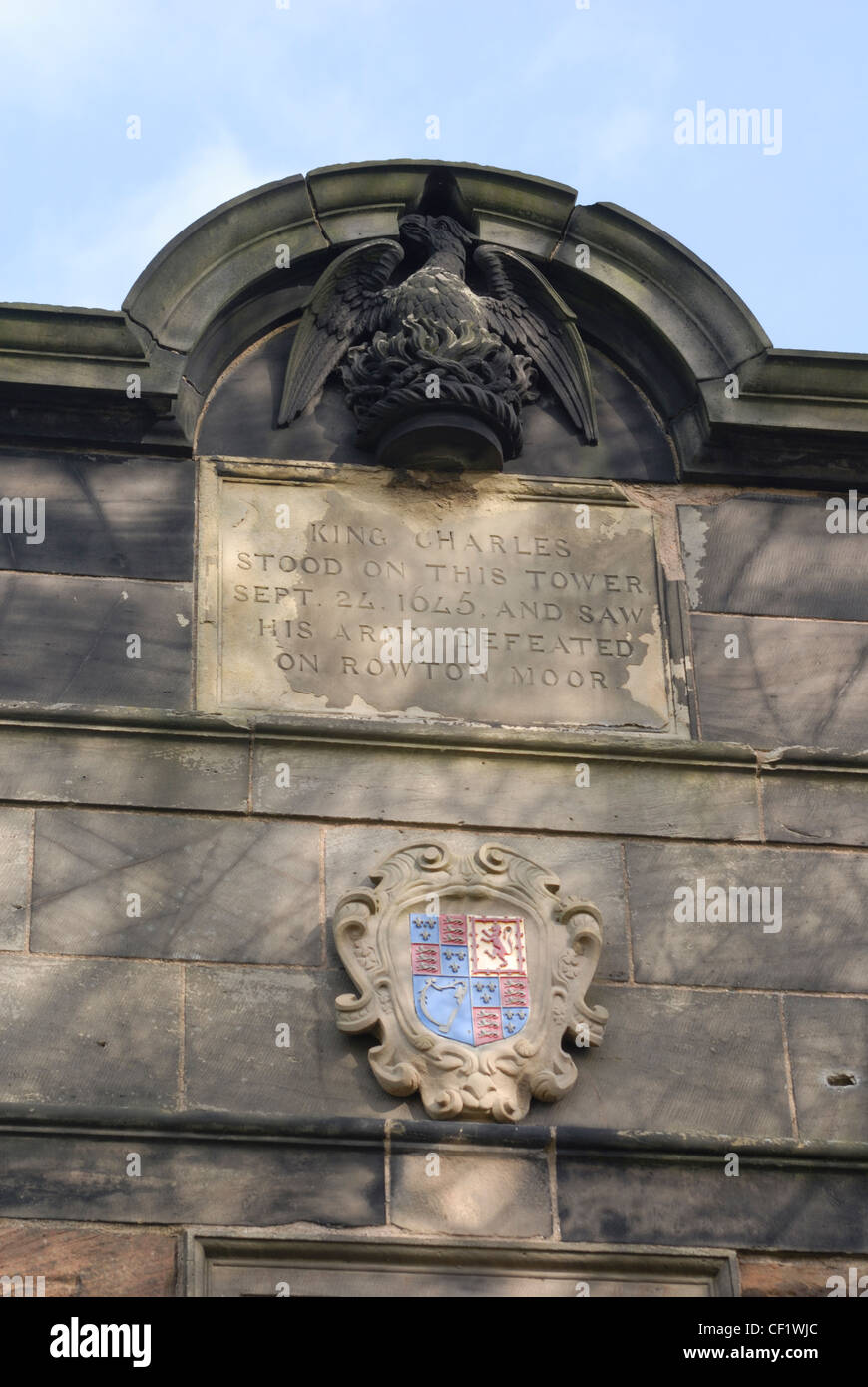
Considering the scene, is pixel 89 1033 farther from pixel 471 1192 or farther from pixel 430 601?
pixel 430 601

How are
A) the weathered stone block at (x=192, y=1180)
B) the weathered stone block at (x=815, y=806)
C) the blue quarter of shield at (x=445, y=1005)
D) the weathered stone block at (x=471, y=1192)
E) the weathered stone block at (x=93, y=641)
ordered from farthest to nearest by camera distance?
the weathered stone block at (x=815, y=806) < the weathered stone block at (x=93, y=641) < the blue quarter of shield at (x=445, y=1005) < the weathered stone block at (x=471, y=1192) < the weathered stone block at (x=192, y=1180)

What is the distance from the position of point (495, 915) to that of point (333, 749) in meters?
0.83

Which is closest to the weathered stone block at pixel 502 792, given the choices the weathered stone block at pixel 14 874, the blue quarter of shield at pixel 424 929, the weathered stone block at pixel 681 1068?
the blue quarter of shield at pixel 424 929

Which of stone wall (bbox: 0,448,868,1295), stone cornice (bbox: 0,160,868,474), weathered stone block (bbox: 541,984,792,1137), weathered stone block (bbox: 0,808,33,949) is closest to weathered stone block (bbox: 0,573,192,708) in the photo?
stone wall (bbox: 0,448,868,1295)

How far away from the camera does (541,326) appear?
9742 mm

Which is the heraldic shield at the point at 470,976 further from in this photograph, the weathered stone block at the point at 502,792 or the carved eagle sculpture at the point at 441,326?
the carved eagle sculpture at the point at 441,326

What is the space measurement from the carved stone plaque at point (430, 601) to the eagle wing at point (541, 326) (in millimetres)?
383

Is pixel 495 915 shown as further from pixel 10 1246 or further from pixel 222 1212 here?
pixel 10 1246

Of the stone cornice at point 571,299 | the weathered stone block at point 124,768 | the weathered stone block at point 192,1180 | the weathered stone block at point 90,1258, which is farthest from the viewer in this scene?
the stone cornice at point 571,299

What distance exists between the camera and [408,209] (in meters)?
9.77

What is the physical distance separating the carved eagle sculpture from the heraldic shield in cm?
190

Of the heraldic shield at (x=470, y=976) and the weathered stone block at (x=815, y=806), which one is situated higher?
the weathered stone block at (x=815, y=806)

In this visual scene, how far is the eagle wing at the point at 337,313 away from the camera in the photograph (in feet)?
31.2
